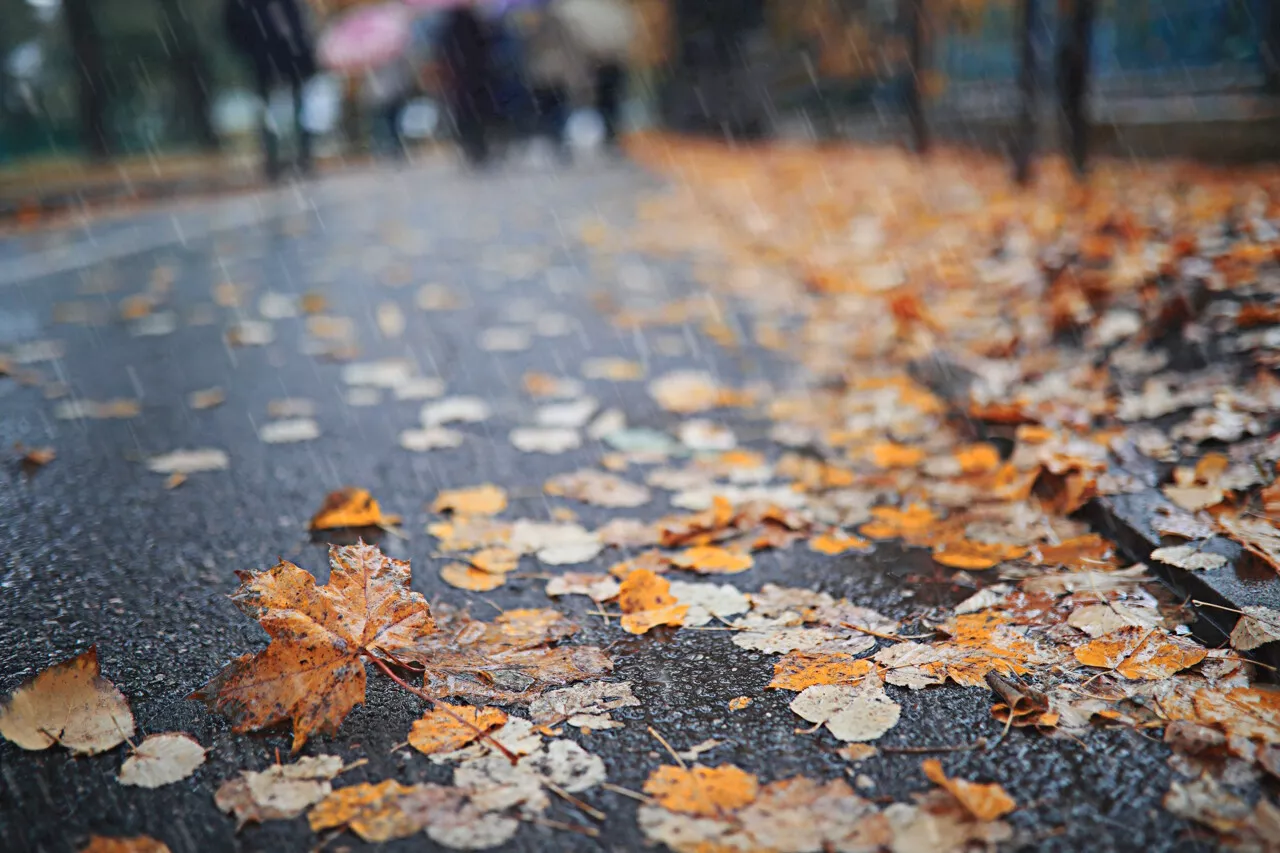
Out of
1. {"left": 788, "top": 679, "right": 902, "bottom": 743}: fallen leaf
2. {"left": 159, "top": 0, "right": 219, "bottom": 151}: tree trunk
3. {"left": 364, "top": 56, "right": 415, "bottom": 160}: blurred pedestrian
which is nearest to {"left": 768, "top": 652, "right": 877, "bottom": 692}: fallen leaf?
{"left": 788, "top": 679, "right": 902, "bottom": 743}: fallen leaf

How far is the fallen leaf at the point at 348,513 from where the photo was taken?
2.52 m

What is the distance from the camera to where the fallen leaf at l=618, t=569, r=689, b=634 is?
6.73ft

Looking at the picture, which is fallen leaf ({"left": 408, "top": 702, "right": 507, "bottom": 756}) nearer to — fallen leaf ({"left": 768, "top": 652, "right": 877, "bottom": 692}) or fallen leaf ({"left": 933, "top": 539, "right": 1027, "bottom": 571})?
fallen leaf ({"left": 768, "top": 652, "right": 877, "bottom": 692})

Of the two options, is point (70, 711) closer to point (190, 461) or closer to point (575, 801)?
point (575, 801)

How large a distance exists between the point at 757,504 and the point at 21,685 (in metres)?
1.62

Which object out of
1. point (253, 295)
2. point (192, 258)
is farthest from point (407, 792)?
point (192, 258)

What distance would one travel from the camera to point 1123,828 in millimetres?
1402

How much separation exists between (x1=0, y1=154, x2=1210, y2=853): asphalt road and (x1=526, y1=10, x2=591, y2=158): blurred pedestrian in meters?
13.2

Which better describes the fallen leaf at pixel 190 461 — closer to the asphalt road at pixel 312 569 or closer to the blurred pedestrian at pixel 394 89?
the asphalt road at pixel 312 569

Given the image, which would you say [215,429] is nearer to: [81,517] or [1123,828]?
[81,517]

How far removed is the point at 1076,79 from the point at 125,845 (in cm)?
638

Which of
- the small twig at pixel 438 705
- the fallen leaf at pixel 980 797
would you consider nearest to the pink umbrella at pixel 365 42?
Answer: the small twig at pixel 438 705

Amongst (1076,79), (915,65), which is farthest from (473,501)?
(915,65)

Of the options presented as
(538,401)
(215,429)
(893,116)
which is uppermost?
(215,429)
